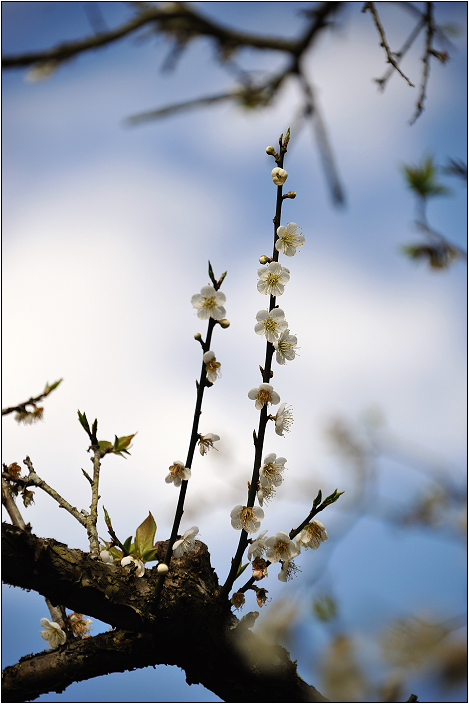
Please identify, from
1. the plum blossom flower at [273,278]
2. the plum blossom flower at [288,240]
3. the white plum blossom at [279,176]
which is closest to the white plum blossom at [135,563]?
the plum blossom flower at [273,278]

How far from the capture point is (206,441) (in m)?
1.29

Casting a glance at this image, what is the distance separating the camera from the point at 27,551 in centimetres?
130

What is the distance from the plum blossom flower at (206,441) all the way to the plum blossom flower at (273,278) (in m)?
0.42

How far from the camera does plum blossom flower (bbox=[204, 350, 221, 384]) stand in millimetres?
1215

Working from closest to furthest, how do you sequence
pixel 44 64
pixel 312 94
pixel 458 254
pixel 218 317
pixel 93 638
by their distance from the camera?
pixel 44 64
pixel 312 94
pixel 218 317
pixel 93 638
pixel 458 254

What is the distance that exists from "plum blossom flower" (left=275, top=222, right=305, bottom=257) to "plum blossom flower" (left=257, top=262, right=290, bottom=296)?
7cm

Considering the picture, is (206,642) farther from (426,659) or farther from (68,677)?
(426,659)

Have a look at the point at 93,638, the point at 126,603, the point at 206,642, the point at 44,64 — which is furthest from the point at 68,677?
the point at 44,64

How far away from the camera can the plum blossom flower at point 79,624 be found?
1607 millimetres

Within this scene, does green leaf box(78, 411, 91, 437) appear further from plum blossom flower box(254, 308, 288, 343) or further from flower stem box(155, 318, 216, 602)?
plum blossom flower box(254, 308, 288, 343)

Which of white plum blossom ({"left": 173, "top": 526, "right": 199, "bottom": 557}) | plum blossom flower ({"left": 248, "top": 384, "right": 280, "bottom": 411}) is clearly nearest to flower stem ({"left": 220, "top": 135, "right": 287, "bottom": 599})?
plum blossom flower ({"left": 248, "top": 384, "right": 280, "bottom": 411})

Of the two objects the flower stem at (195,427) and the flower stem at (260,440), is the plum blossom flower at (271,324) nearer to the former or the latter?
the flower stem at (260,440)

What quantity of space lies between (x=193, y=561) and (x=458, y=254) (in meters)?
1.26

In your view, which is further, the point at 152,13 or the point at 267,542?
the point at 267,542
